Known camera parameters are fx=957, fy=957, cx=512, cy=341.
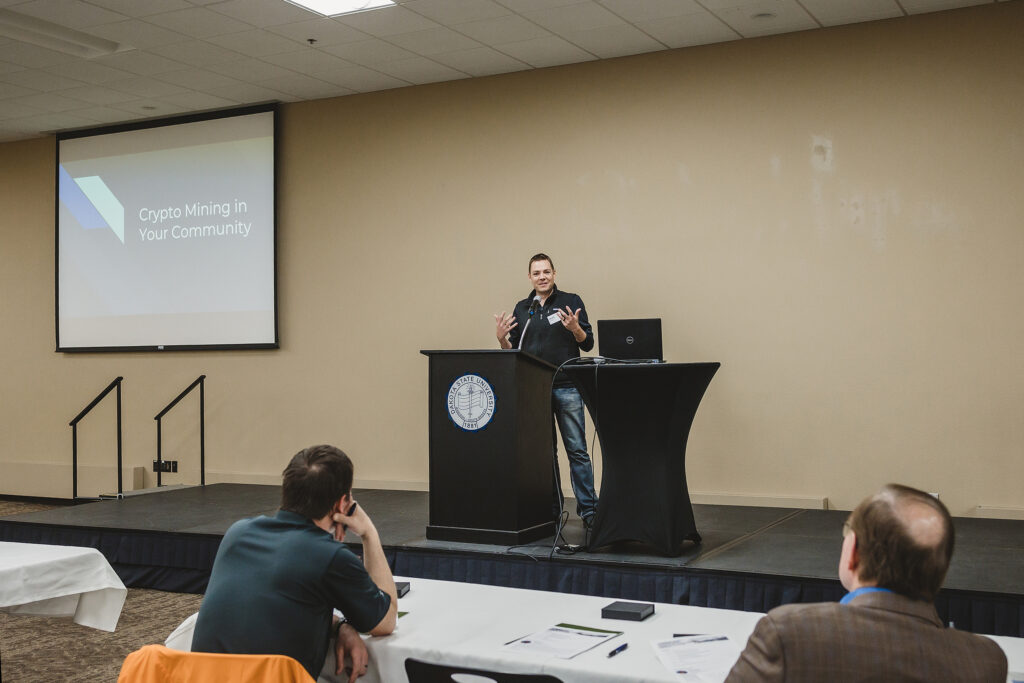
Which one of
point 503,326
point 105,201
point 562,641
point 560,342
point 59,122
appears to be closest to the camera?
point 562,641

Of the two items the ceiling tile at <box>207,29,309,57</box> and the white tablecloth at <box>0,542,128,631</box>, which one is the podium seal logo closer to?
the white tablecloth at <box>0,542,128,631</box>

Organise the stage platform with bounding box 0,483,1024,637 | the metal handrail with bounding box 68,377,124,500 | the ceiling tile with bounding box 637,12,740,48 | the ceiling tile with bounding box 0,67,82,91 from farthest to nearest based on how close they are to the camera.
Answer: the metal handrail with bounding box 68,377,124,500 → the ceiling tile with bounding box 0,67,82,91 → the ceiling tile with bounding box 637,12,740,48 → the stage platform with bounding box 0,483,1024,637

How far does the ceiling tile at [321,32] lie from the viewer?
6.05 meters

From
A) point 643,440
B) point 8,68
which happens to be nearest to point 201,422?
point 8,68

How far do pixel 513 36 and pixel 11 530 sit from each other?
4488 mm

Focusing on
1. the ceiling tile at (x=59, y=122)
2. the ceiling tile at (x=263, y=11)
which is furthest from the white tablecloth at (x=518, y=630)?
the ceiling tile at (x=59, y=122)

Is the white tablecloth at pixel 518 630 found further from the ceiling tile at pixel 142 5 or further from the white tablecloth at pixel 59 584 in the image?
the ceiling tile at pixel 142 5

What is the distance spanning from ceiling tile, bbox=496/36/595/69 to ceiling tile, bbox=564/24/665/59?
0.28ft

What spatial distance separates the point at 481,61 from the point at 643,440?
367 cm

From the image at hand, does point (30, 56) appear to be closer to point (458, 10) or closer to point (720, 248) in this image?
point (458, 10)

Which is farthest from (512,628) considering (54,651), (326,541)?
(54,651)

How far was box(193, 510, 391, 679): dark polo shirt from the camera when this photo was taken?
210 cm

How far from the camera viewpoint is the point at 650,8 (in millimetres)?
5754

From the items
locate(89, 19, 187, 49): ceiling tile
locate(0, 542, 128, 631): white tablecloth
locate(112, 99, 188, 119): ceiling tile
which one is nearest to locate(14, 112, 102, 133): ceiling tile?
locate(112, 99, 188, 119): ceiling tile
